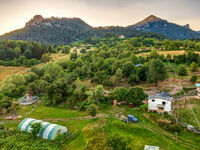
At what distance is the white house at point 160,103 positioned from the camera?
3113 cm

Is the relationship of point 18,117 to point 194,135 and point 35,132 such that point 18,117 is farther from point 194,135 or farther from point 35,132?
point 194,135

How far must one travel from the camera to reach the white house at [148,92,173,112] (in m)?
31.1

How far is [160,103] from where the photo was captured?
31.8 m

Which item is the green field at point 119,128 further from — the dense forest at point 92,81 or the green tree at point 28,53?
the green tree at point 28,53

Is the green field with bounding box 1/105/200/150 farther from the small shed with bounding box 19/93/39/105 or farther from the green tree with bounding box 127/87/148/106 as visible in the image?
the small shed with bounding box 19/93/39/105

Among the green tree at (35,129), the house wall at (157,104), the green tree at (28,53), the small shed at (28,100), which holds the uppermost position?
the green tree at (28,53)

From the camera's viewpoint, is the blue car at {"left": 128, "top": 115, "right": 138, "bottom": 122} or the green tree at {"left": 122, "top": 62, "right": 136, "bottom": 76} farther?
the green tree at {"left": 122, "top": 62, "right": 136, "bottom": 76}

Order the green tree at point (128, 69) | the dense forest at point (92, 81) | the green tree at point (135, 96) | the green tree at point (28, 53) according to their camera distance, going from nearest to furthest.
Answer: the green tree at point (135, 96), the dense forest at point (92, 81), the green tree at point (128, 69), the green tree at point (28, 53)

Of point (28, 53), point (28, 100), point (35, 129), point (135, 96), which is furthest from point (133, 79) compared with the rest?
point (28, 53)

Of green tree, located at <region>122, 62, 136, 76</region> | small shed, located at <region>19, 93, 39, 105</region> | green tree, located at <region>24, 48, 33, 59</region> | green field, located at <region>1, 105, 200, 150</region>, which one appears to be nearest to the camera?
green field, located at <region>1, 105, 200, 150</region>

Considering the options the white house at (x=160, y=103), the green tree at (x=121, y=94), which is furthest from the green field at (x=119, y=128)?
the white house at (x=160, y=103)

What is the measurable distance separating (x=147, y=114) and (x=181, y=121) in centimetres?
682

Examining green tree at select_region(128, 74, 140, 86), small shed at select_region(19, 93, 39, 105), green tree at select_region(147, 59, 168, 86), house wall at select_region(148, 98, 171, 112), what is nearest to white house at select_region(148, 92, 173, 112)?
house wall at select_region(148, 98, 171, 112)

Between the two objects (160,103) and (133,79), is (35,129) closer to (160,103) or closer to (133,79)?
(160,103)
